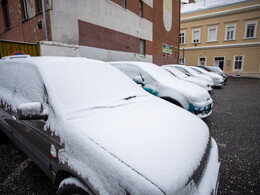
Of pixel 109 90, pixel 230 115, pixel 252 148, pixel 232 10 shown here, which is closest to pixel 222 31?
pixel 232 10

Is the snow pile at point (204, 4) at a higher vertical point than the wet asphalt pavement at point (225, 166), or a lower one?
higher

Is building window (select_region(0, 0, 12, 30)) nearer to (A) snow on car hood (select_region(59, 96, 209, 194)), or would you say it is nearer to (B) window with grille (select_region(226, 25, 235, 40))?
(A) snow on car hood (select_region(59, 96, 209, 194))

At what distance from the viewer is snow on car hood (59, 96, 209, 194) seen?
3.38ft

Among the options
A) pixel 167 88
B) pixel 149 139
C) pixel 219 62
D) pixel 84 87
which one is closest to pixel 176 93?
pixel 167 88

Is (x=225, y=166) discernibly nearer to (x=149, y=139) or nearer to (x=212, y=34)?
(x=149, y=139)

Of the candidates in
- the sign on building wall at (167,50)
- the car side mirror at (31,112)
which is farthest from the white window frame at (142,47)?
the car side mirror at (31,112)

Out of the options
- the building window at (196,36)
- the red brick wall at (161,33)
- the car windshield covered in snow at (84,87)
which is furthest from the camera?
the building window at (196,36)

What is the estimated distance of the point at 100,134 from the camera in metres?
1.25

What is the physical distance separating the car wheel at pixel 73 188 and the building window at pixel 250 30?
85.7ft

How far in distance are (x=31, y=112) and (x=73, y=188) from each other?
799 mm

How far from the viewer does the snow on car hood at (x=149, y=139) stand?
3.38 feet

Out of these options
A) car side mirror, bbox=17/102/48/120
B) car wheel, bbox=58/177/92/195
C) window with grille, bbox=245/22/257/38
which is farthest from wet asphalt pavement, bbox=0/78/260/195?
window with grille, bbox=245/22/257/38

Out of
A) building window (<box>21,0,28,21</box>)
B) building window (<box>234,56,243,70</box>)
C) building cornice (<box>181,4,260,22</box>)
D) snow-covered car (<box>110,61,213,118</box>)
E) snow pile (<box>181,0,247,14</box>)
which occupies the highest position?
snow pile (<box>181,0,247,14</box>)

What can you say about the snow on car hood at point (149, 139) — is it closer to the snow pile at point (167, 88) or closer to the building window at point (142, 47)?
the snow pile at point (167, 88)
